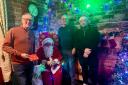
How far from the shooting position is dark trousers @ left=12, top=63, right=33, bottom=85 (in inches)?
120

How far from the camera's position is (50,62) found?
306 cm

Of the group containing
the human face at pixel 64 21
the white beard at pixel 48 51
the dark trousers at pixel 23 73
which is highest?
the human face at pixel 64 21

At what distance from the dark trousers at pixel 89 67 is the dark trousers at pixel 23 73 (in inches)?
24.9

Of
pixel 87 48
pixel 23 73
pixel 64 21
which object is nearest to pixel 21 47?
pixel 23 73

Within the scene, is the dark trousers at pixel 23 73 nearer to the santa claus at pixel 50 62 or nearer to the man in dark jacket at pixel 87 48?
the santa claus at pixel 50 62

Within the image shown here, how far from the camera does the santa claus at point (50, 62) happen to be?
3055 mm

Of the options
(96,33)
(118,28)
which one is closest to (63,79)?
(96,33)

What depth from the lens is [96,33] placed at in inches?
116

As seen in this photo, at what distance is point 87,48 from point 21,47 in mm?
789

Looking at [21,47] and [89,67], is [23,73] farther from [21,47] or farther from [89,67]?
[89,67]

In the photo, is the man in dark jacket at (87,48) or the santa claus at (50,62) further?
the santa claus at (50,62)

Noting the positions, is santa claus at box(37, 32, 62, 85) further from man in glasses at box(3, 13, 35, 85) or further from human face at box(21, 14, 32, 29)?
human face at box(21, 14, 32, 29)

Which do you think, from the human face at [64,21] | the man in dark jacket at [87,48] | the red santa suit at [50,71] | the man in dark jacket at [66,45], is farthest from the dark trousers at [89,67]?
the human face at [64,21]

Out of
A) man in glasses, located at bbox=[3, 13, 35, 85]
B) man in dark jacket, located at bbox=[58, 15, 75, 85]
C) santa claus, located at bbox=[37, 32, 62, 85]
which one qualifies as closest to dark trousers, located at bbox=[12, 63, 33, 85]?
man in glasses, located at bbox=[3, 13, 35, 85]
